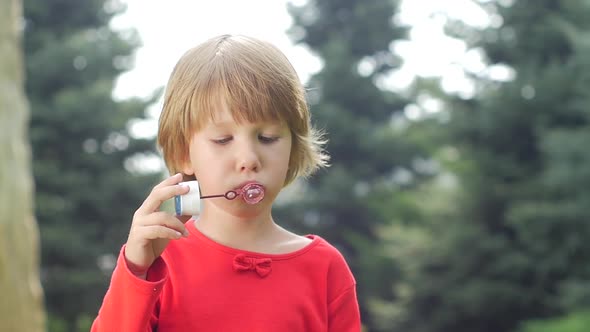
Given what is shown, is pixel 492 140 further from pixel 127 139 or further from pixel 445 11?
pixel 127 139

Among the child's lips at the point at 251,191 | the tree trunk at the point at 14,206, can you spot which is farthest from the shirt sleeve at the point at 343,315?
the tree trunk at the point at 14,206

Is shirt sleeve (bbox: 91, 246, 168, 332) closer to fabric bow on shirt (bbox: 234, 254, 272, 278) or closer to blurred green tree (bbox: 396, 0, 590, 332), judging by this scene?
fabric bow on shirt (bbox: 234, 254, 272, 278)

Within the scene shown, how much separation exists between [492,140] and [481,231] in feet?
4.87

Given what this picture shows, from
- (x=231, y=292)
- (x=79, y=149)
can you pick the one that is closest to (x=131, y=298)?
(x=231, y=292)

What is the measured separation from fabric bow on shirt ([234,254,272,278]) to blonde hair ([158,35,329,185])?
0.86ft

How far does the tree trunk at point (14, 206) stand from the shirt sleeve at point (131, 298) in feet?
11.1

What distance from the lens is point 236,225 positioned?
2.18 metres

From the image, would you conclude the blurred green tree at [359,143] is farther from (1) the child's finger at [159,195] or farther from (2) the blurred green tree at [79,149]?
(1) the child's finger at [159,195]

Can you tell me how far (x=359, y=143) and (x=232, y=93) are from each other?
58.2 feet

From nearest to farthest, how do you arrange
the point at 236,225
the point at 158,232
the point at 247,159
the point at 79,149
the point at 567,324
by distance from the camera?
the point at 158,232 < the point at 247,159 < the point at 236,225 < the point at 567,324 < the point at 79,149

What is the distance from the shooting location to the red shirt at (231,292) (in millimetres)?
2053

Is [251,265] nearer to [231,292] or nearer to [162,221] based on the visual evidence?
[231,292]

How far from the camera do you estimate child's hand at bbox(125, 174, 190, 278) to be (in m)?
1.89

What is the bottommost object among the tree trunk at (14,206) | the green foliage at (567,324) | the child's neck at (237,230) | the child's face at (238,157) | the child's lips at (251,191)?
the green foliage at (567,324)
